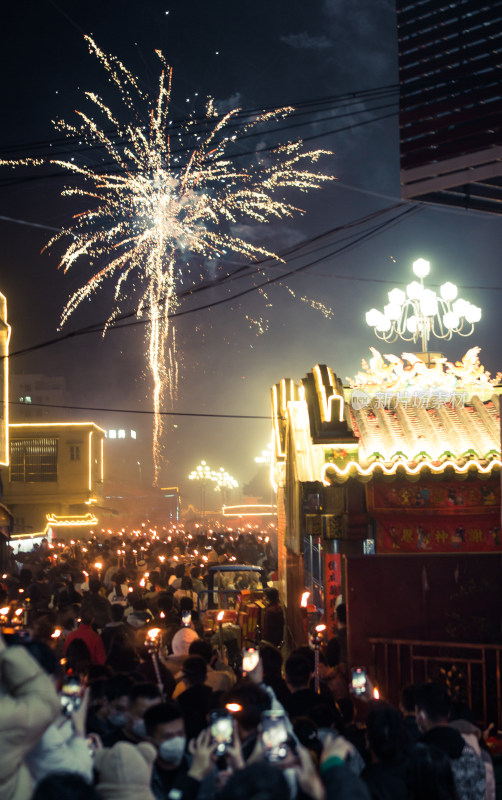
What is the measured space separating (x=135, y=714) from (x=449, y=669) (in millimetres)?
4771

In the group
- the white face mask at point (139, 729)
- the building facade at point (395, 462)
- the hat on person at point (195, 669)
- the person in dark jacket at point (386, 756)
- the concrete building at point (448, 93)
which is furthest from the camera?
the building facade at point (395, 462)

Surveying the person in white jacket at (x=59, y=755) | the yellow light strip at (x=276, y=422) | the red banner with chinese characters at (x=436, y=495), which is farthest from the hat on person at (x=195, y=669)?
the yellow light strip at (x=276, y=422)

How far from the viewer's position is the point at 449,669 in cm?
841

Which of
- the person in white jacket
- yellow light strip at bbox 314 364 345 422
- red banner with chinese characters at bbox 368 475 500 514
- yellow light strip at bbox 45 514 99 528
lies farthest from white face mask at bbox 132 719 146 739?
yellow light strip at bbox 45 514 99 528

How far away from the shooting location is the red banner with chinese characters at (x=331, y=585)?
43.1 feet

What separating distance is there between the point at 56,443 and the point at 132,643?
124 ft

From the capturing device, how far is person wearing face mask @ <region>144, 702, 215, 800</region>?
142 inches

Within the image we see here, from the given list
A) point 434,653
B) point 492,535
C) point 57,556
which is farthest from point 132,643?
point 57,556

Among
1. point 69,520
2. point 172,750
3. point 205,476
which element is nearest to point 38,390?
point 205,476

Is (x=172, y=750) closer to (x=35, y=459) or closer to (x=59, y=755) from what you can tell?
(x=59, y=755)

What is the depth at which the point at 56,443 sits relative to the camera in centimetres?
4528

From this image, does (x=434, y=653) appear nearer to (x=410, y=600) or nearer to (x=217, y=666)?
(x=410, y=600)

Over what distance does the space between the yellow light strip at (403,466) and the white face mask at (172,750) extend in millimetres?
7116

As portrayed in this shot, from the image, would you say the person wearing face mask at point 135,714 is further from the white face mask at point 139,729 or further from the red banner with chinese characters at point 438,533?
the red banner with chinese characters at point 438,533
